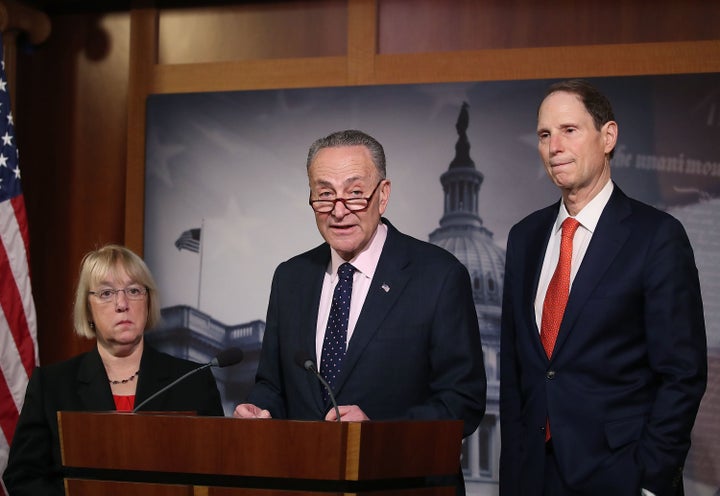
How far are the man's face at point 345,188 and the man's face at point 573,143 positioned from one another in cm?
52

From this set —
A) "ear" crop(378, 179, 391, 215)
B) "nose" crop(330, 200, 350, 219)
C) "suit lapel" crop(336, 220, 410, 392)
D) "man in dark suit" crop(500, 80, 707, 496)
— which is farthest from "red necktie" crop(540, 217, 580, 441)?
"nose" crop(330, 200, 350, 219)

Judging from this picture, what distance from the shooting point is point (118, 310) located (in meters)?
3.50

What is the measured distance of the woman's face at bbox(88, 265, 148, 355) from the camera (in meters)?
3.49

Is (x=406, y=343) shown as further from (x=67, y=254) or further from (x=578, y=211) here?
(x=67, y=254)

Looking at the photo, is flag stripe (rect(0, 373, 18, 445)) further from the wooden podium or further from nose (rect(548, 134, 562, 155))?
nose (rect(548, 134, 562, 155))

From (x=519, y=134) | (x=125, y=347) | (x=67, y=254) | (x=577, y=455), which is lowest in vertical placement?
(x=577, y=455)

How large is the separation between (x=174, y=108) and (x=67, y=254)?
39.4 inches

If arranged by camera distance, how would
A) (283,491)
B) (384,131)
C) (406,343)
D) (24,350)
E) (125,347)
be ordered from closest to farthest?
(283,491) < (406,343) < (125,347) < (24,350) < (384,131)

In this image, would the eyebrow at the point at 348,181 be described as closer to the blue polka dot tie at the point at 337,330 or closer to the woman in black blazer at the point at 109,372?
the blue polka dot tie at the point at 337,330

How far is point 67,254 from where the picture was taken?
5.30 metres

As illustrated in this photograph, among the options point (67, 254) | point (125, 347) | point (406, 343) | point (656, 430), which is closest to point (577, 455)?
point (656, 430)

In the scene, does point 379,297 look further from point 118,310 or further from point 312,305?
point 118,310

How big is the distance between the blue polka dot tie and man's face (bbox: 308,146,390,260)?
0.09m

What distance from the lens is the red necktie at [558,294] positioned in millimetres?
2850
